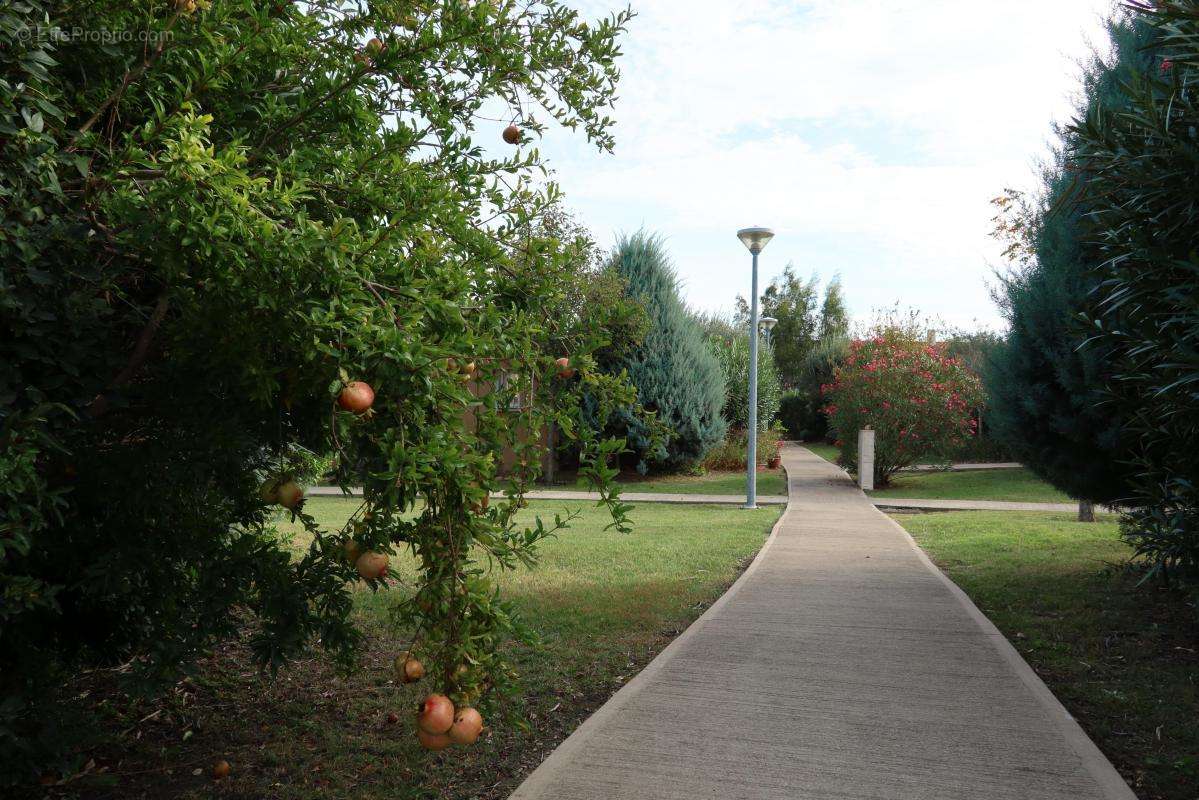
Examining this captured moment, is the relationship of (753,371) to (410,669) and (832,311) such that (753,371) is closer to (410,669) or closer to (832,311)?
(410,669)

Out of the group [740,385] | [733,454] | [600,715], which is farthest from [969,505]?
[600,715]

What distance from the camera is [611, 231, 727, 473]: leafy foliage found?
19281 millimetres

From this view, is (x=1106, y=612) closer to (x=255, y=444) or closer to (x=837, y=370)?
(x=255, y=444)

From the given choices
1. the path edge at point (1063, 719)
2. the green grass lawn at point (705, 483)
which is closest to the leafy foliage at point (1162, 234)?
the path edge at point (1063, 719)

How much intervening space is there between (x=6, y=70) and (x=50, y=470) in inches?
51.3

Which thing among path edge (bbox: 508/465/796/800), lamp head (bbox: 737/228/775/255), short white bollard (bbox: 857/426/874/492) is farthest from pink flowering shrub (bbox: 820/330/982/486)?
path edge (bbox: 508/465/796/800)

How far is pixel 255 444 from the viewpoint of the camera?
287 cm

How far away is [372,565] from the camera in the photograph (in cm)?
227

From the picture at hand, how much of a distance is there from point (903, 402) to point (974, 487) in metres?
2.91

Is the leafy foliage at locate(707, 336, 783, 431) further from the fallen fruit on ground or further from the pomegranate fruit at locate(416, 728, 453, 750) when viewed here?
the pomegranate fruit at locate(416, 728, 453, 750)

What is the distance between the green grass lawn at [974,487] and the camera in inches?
669

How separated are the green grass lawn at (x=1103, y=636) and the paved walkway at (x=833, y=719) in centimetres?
28

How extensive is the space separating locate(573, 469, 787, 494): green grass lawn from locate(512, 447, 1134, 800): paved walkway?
10.7 meters

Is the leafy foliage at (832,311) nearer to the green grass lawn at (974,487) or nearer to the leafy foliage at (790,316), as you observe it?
the leafy foliage at (790,316)
